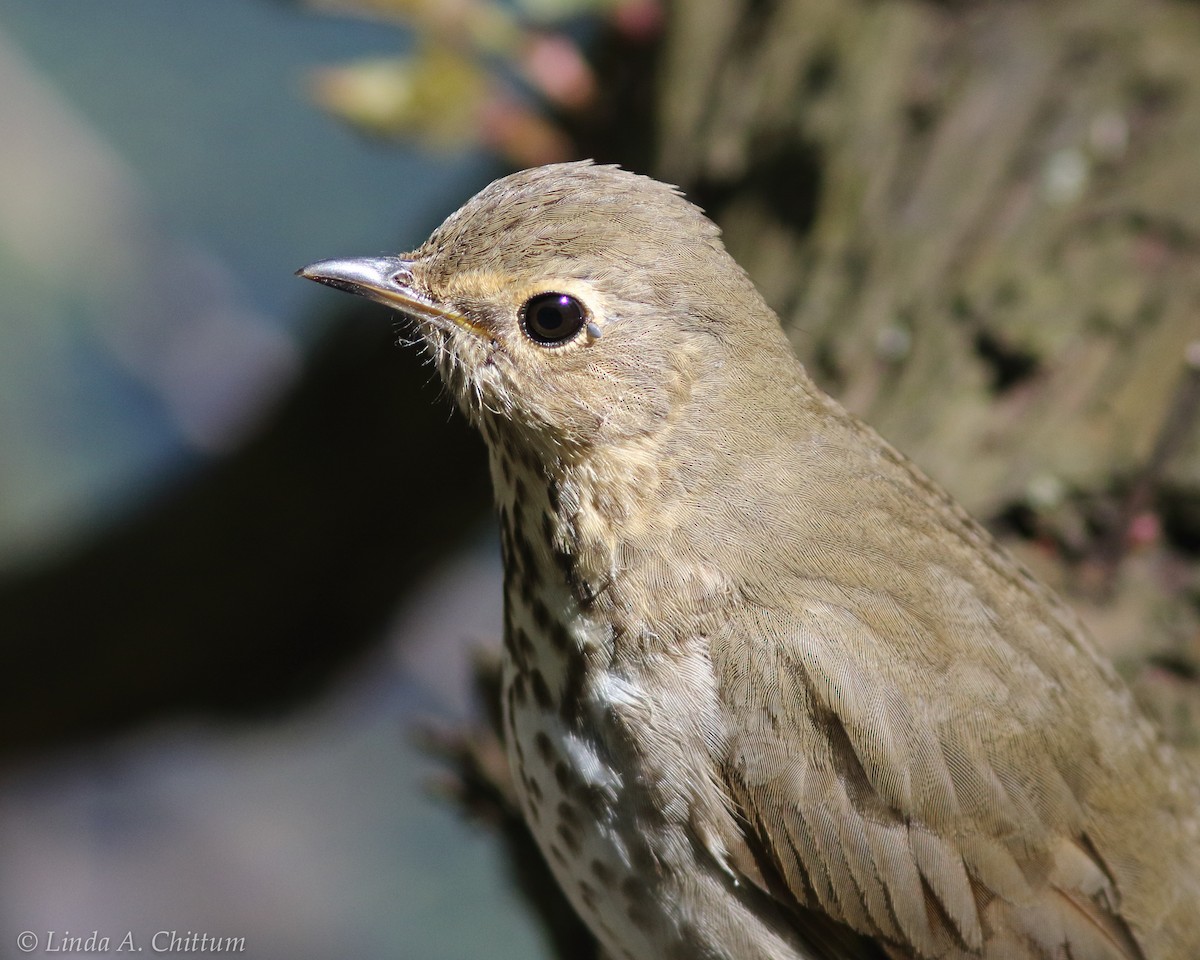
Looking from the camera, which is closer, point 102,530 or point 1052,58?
point 1052,58

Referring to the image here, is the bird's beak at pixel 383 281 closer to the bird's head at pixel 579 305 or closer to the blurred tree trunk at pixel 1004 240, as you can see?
the bird's head at pixel 579 305

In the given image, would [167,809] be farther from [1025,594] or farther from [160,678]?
[1025,594]

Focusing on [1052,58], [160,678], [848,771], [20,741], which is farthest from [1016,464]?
[20,741]

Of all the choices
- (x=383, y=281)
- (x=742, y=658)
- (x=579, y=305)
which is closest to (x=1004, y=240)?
(x=579, y=305)

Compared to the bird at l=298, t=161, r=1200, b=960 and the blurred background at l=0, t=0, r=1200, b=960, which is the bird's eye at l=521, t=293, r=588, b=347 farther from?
the blurred background at l=0, t=0, r=1200, b=960

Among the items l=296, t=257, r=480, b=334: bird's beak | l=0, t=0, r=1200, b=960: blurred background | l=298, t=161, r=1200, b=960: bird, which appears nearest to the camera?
l=298, t=161, r=1200, b=960: bird

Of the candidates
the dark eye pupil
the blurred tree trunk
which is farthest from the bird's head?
the blurred tree trunk
